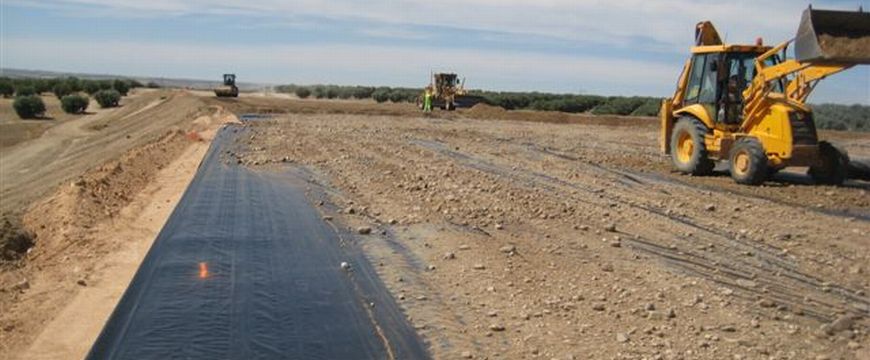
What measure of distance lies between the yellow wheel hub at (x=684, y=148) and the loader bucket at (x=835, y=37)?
11.0 feet

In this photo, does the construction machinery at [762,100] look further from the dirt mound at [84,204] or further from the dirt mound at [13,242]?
the dirt mound at [13,242]

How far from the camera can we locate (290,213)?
33.4 feet

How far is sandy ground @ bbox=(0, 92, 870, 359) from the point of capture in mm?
5668

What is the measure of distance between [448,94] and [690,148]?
2969 centimetres

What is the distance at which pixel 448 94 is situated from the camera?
44344 millimetres

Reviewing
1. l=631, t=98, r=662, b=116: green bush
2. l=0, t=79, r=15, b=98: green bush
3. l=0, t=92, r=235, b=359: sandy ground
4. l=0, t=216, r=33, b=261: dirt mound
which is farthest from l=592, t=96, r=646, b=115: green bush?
l=0, t=79, r=15, b=98: green bush

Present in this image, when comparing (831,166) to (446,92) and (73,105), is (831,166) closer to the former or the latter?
(446,92)

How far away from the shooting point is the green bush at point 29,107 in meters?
54.0

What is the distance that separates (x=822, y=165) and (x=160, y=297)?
1105 cm

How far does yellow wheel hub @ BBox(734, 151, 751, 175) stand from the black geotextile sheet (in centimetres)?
727

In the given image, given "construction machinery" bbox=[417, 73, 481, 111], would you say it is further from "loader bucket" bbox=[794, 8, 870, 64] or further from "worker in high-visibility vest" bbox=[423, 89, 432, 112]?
"loader bucket" bbox=[794, 8, 870, 64]

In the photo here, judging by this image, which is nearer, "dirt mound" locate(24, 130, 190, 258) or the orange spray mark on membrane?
the orange spray mark on membrane

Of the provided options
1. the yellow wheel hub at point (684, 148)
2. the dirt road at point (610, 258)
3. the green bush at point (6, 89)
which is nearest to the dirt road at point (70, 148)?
the dirt road at point (610, 258)

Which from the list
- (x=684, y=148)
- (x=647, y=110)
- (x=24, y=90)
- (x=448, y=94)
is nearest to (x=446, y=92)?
(x=448, y=94)
